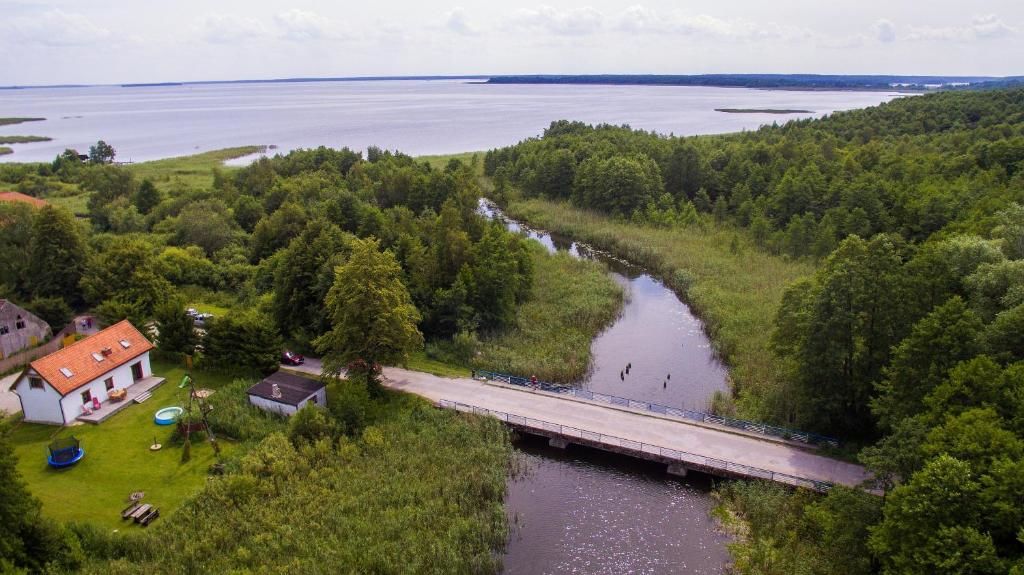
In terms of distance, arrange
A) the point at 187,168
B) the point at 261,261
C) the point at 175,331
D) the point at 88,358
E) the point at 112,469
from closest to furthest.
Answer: the point at 112,469 → the point at 88,358 → the point at 175,331 → the point at 261,261 → the point at 187,168

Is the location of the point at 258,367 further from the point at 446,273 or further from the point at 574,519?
the point at 574,519

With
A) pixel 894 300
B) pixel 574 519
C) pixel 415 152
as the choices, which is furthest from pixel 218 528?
pixel 415 152

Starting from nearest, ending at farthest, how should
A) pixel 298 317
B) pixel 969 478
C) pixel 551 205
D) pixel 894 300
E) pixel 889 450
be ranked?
pixel 969 478 → pixel 889 450 → pixel 894 300 → pixel 298 317 → pixel 551 205

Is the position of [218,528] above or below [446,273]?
below

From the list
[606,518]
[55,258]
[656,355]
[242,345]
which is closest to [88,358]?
[242,345]

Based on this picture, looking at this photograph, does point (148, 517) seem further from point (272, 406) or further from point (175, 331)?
point (175, 331)

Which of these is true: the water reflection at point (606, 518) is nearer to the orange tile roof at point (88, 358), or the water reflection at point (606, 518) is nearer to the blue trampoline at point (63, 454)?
the blue trampoline at point (63, 454)
